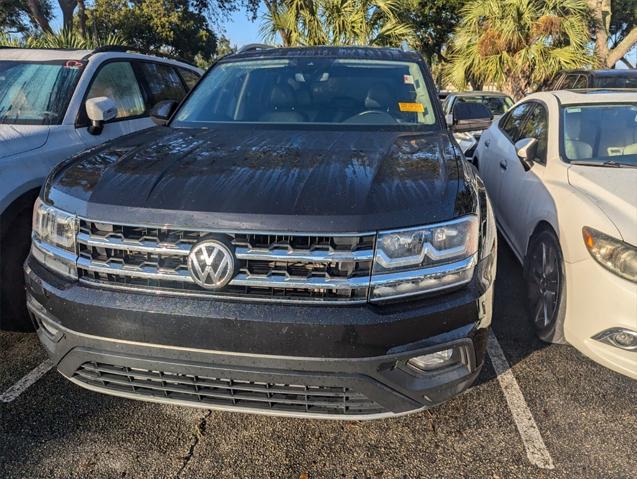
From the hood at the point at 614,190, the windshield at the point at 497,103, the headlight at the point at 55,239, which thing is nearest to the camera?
the headlight at the point at 55,239

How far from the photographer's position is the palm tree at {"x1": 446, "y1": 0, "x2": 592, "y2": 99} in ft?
38.2

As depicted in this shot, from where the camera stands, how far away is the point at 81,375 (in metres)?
2.17

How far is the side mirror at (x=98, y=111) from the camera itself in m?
3.77

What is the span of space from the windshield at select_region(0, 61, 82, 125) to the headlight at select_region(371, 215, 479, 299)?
3.03 meters

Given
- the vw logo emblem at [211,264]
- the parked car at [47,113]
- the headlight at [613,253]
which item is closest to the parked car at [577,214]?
the headlight at [613,253]

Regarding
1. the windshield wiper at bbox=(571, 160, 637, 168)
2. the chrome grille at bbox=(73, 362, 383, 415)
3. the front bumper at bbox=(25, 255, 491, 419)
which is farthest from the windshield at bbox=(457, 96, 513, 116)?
the chrome grille at bbox=(73, 362, 383, 415)

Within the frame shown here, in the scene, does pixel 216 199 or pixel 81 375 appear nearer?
pixel 216 199

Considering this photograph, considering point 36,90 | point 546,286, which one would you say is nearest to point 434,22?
point 36,90

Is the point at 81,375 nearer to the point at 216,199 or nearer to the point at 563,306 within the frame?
the point at 216,199

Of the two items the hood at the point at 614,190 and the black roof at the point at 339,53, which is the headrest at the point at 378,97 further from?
the hood at the point at 614,190

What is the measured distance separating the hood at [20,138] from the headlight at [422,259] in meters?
2.53

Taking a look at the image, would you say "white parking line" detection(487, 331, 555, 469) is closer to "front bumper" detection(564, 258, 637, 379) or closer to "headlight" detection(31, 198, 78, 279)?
"front bumper" detection(564, 258, 637, 379)

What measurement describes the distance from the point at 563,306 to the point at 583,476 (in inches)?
40.8

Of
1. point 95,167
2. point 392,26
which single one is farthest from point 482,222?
point 392,26
